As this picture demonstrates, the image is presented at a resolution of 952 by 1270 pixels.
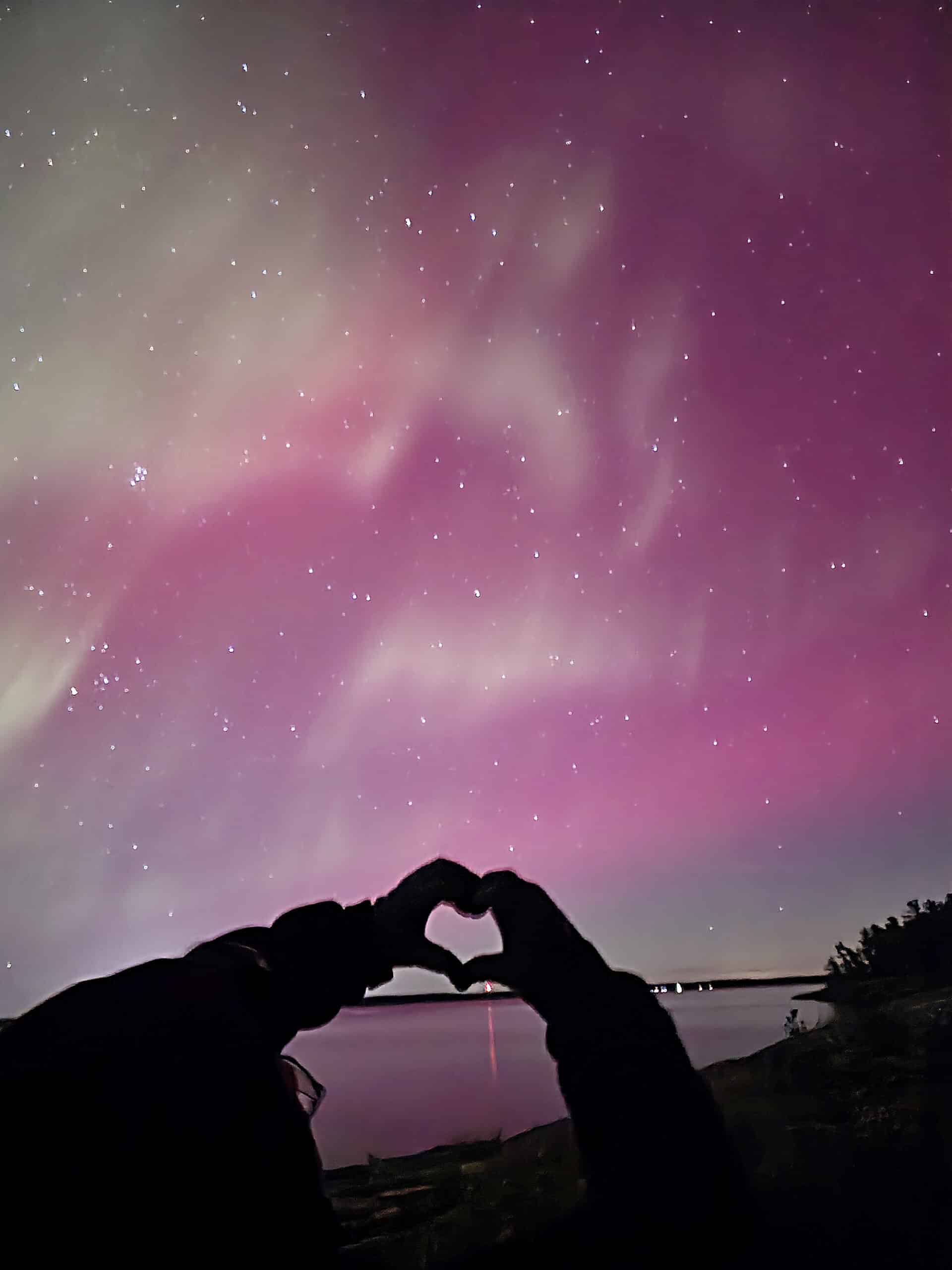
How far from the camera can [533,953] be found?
15.9 ft

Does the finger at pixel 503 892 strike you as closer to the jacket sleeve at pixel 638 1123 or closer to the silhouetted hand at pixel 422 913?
the silhouetted hand at pixel 422 913

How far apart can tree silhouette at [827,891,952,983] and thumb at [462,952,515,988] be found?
5.14 meters

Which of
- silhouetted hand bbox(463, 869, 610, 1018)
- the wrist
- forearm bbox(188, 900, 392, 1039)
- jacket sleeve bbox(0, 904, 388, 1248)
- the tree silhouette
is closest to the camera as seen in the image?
jacket sleeve bbox(0, 904, 388, 1248)

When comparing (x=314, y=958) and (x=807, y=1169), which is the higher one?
(x=314, y=958)

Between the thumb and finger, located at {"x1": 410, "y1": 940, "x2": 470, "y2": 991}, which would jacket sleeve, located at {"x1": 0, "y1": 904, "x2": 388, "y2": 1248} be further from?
the thumb

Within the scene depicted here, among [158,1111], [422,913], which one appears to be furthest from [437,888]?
[158,1111]

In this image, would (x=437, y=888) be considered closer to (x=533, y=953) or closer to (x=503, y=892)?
(x=503, y=892)

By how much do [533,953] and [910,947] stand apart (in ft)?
17.6

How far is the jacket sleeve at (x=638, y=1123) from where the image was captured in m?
4.65

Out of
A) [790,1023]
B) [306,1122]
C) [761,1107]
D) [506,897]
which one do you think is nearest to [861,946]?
[790,1023]

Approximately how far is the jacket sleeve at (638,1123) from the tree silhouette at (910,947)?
4247 mm

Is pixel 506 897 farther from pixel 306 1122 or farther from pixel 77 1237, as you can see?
pixel 77 1237

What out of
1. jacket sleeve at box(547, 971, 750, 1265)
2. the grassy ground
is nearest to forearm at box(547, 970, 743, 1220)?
jacket sleeve at box(547, 971, 750, 1265)

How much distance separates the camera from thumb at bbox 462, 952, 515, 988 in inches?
187
